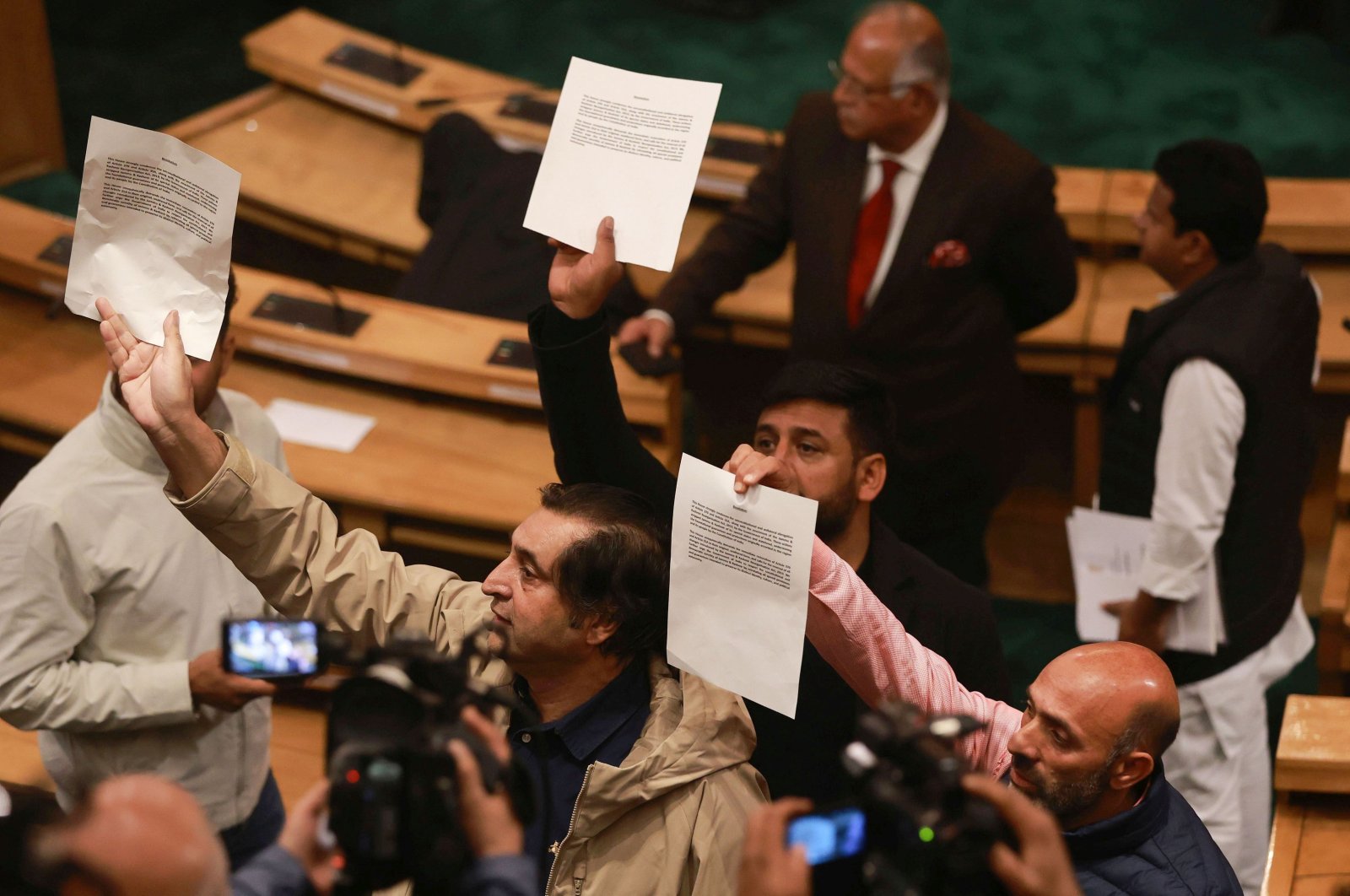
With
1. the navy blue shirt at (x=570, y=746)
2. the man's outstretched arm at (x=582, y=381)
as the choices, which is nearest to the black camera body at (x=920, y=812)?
the navy blue shirt at (x=570, y=746)

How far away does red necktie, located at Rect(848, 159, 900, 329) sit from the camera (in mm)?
3656

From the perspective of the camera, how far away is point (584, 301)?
7.82ft

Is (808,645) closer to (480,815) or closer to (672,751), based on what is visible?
(672,751)

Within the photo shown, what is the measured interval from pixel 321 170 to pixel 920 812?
4129 mm

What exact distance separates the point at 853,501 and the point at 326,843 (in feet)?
4.24

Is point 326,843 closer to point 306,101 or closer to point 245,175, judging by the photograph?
point 245,175

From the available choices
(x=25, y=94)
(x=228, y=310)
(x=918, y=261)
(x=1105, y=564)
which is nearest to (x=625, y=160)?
(x=228, y=310)

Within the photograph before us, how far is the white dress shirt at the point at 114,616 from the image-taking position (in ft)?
8.17

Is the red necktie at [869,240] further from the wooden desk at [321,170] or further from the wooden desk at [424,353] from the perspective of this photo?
the wooden desk at [321,170]

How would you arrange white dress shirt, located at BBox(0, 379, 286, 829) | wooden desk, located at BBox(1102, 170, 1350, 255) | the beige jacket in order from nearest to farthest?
the beige jacket, white dress shirt, located at BBox(0, 379, 286, 829), wooden desk, located at BBox(1102, 170, 1350, 255)

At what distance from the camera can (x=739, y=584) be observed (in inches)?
79.4

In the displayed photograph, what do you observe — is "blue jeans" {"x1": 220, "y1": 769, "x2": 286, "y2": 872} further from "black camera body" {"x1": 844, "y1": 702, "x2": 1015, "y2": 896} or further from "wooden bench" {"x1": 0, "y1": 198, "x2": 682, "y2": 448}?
"black camera body" {"x1": 844, "y1": 702, "x2": 1015, "y2": 896}

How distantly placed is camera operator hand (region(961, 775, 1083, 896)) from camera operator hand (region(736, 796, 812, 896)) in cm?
18

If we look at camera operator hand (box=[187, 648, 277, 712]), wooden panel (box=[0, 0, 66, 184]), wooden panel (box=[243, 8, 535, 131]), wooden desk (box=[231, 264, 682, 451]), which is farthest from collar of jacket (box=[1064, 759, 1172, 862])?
wooden panel (box=[0, 0, 66, 184])
